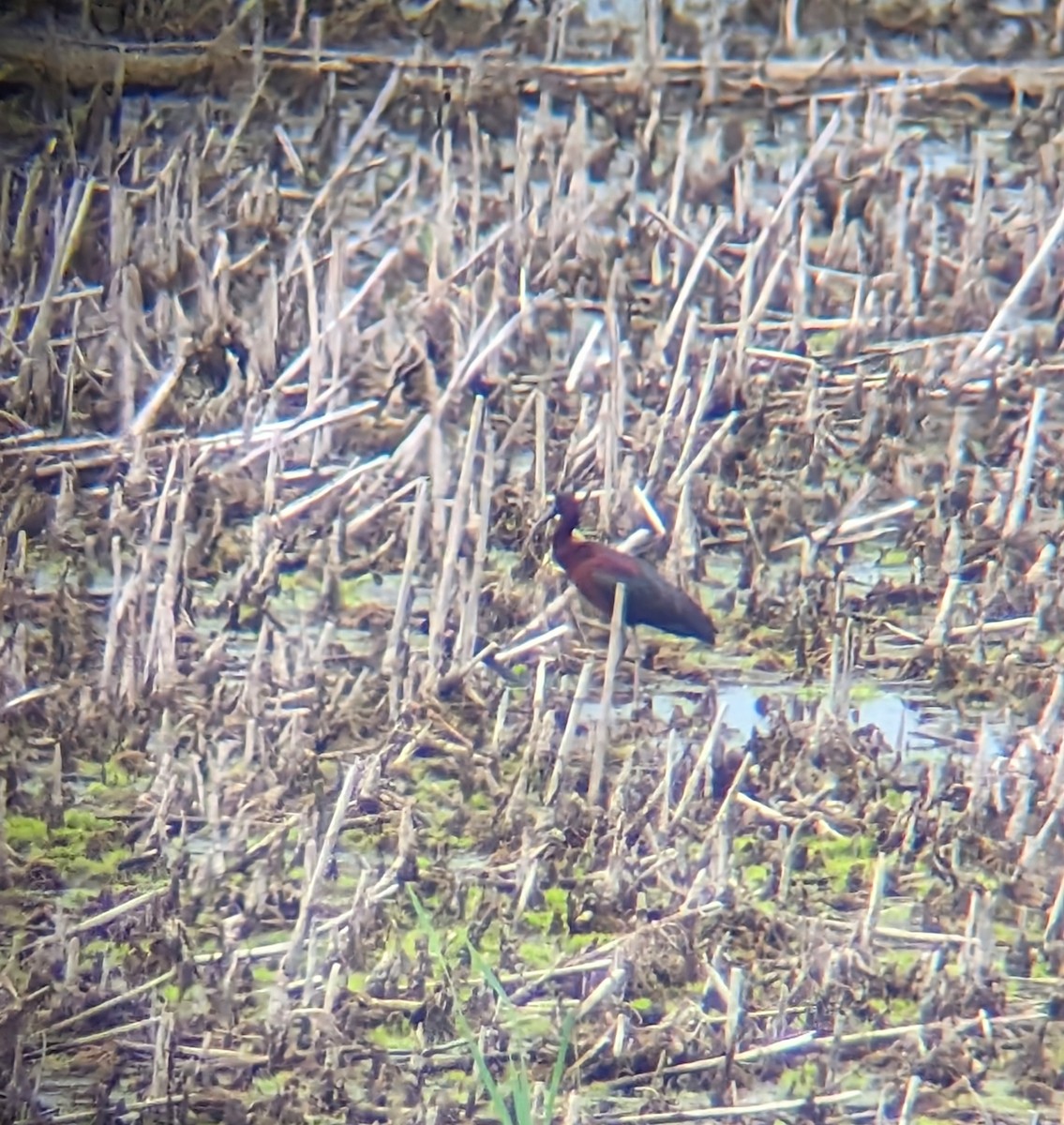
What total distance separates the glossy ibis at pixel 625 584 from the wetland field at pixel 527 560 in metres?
0.02

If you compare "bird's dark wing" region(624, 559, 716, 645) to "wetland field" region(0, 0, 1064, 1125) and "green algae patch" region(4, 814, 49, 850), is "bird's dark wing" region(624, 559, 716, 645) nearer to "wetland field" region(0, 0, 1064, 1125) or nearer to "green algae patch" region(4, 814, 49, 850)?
"wetland field" region(0, 0, 1064, 1125)

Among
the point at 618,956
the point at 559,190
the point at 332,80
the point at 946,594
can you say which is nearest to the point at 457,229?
the point at 559,190

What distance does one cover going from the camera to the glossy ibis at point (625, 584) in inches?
75.4

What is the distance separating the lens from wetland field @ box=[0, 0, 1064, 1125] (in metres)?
1.88

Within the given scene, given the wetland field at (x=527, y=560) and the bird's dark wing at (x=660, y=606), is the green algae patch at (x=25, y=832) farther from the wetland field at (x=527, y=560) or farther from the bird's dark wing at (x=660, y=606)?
the bird's dark wing at (x=660, y=606)

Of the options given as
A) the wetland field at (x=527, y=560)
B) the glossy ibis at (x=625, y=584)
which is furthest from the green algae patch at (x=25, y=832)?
the glossy ibis at (x=625, y=584)

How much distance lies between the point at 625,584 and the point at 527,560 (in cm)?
14

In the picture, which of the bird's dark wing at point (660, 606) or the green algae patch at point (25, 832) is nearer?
the bird's dark wing at point (660, 606)

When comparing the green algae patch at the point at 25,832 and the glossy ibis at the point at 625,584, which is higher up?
the glossy ibis at the point at 625,584

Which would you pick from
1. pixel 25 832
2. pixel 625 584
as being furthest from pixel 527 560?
pixel 25 832

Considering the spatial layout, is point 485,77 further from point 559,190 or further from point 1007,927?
point 1007,927

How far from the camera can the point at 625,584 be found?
191 cm

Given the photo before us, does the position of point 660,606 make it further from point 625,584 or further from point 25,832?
point 25,832

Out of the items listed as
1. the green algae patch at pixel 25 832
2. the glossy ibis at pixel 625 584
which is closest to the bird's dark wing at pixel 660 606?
the glossy ibis at pixel 625 584
